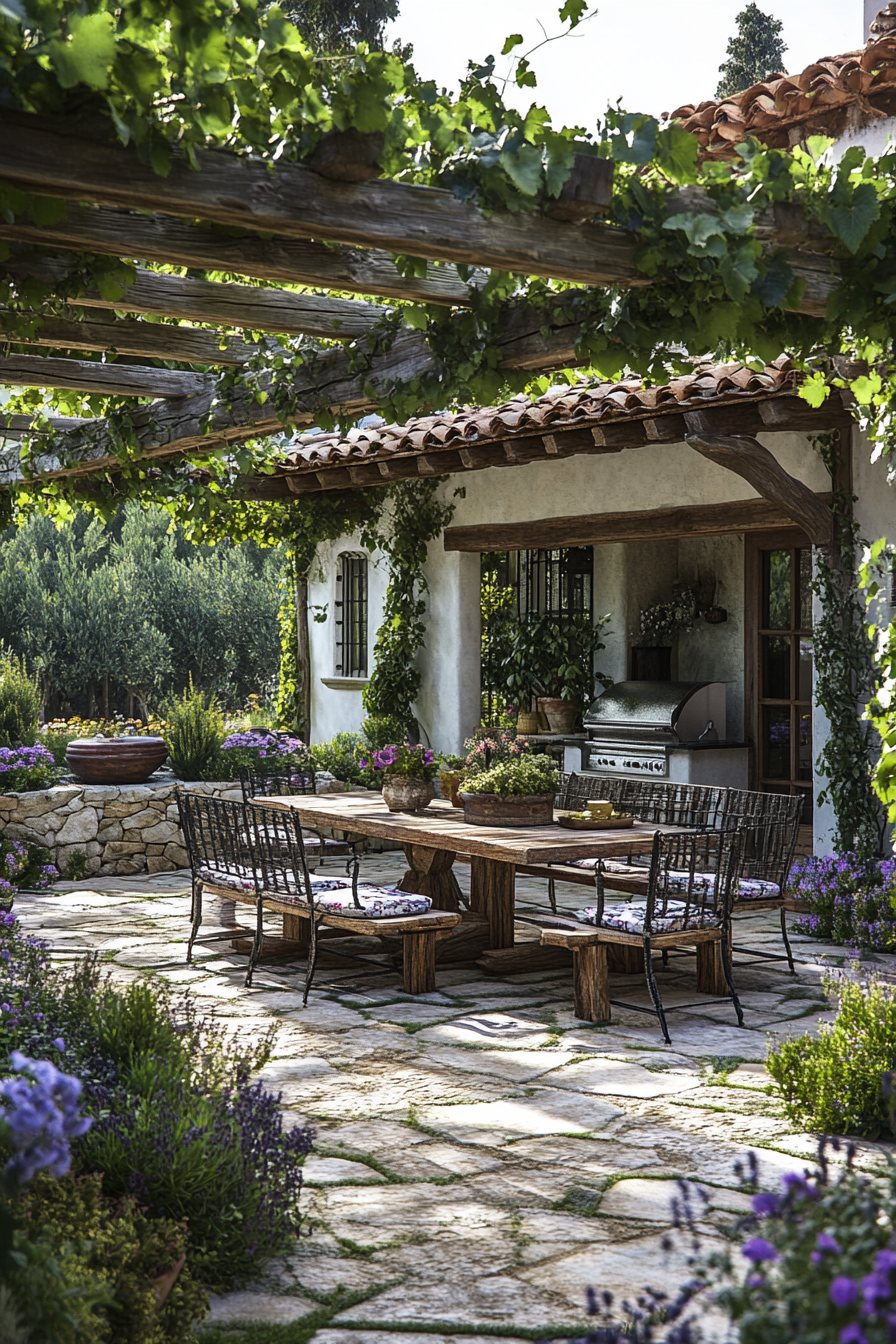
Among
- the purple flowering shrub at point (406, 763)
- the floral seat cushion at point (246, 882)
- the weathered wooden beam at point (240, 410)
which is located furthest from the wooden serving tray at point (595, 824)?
the weathered wooden beam at point (240, 410)

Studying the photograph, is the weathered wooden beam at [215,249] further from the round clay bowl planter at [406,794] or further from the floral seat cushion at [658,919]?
the round clay bowl planter at [406,794]

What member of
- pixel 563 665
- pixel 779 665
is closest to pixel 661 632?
pixel 563 665

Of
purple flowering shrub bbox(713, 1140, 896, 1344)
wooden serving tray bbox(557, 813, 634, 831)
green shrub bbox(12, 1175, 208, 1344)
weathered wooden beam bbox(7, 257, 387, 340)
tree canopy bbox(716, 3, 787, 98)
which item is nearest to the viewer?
purple flowering shrub bbox(713, 1140, 896, 1344)

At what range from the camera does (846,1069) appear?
4.20 metres

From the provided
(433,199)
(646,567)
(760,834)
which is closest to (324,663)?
(646,567)

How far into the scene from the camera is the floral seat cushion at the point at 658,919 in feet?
18.2

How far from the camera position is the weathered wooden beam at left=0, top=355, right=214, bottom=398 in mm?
5867

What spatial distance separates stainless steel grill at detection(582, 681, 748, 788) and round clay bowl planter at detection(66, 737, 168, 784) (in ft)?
11.6

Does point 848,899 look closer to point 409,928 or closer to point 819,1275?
point 409,928

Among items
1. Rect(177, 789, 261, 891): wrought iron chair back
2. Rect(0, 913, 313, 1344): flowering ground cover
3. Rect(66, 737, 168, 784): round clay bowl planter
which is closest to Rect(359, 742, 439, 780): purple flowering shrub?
Rect(177, 789, 261, 891): wrought iron chair back

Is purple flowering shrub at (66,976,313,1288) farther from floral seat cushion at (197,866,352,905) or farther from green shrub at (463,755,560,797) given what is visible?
green shrub at (463,755,560,797)

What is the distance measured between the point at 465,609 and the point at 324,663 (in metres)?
2.15

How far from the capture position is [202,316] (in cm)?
478

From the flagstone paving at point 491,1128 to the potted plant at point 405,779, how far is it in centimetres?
89
